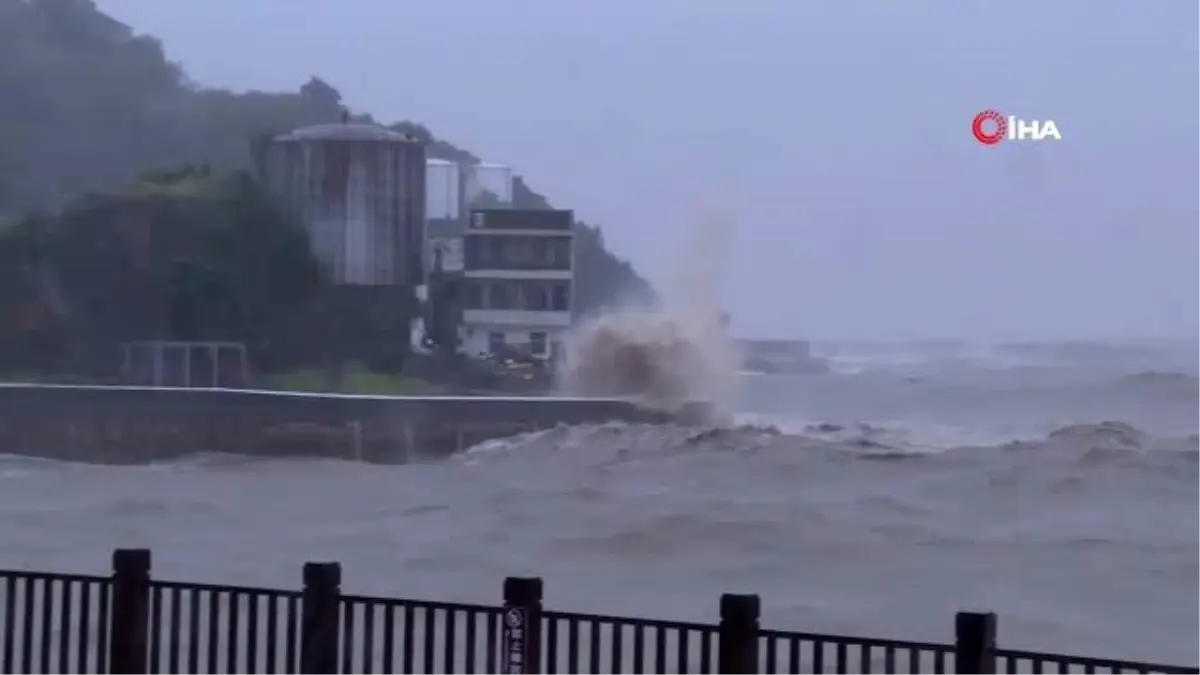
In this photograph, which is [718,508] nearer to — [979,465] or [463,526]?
[463,526]

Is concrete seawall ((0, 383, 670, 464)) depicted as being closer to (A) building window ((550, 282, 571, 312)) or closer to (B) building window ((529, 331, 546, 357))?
(B) building window ((529, 331, 546, 357))

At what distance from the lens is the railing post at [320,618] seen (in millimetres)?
7402

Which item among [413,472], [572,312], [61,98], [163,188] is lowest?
[413,472]

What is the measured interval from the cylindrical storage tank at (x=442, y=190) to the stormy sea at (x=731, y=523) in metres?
17.9

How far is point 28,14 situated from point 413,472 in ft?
245

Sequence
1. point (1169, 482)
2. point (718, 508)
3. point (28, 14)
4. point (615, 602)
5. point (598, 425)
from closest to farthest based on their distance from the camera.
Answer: point (615, 602)
point (718, 508)
point (1169, 482)
point (598, 425)
point (28, 14)

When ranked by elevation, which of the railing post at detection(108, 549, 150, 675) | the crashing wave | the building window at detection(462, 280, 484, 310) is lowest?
the railing post at detection(108, 549, 150, 675)

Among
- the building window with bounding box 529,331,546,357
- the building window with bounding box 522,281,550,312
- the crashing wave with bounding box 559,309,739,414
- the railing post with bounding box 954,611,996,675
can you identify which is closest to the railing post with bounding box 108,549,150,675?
the railing post with bounding box 954,611,996,675

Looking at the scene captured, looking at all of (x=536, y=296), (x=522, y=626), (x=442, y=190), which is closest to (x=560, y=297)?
(x=536, y=296)

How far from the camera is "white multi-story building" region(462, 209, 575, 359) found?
6044 centimetres

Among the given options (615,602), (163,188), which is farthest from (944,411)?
(615,602)

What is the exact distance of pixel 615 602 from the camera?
57.4 feet

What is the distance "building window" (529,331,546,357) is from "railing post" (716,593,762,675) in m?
53.4

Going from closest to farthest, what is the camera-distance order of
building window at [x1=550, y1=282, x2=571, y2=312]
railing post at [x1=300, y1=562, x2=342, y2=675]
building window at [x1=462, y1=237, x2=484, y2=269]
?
railing post at [x1=300, y1=562, x2=342, y2=675]
building window at [x1=462, y1=237, x2=484, y2=269]
building window at [x1=550, y1=282, x2=571, y2=312]
